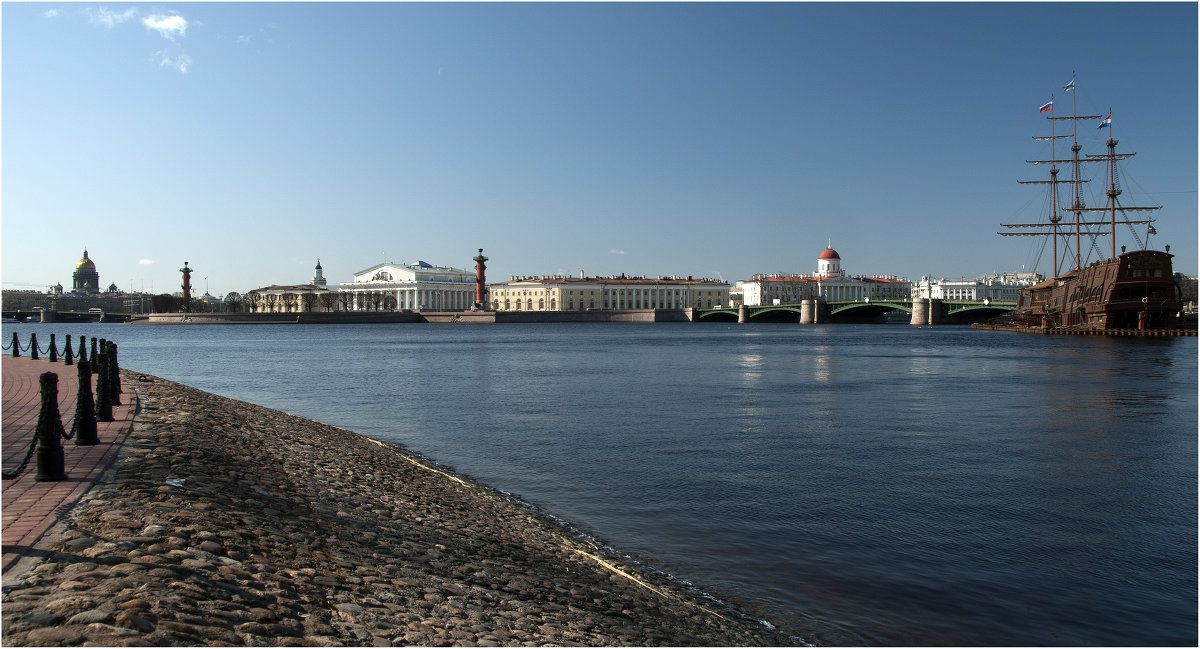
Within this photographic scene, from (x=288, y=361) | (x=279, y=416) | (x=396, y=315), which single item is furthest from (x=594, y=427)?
(x=396, y=315)

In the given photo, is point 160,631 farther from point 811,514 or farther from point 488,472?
point 488,472

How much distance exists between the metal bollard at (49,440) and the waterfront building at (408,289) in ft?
359

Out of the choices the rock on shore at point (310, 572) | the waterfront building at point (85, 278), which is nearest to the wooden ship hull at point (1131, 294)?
the rock on shore at point (310, 572)

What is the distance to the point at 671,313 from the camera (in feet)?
358

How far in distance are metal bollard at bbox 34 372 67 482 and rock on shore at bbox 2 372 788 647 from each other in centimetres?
32

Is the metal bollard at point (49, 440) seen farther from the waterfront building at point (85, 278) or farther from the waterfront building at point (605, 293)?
the waterfront building at point (85, 278)

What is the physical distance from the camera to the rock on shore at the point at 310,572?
11.2ft

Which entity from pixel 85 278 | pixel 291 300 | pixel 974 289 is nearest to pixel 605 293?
pixel 291 300

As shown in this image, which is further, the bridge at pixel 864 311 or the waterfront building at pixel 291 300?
the waterfront building at pixel 291 300

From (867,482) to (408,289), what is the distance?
114 metres

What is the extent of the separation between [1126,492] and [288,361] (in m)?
29.9

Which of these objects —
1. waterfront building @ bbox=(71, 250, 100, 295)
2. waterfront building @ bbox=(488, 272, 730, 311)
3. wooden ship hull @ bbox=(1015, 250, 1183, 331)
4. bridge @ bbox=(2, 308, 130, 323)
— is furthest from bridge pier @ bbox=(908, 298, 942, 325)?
waterfront building @ bbox=(71, 250, 100, 295)

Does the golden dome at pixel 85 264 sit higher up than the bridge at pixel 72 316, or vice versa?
the golden dome at pixel 85 264

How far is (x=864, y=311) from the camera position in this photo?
92.0m
